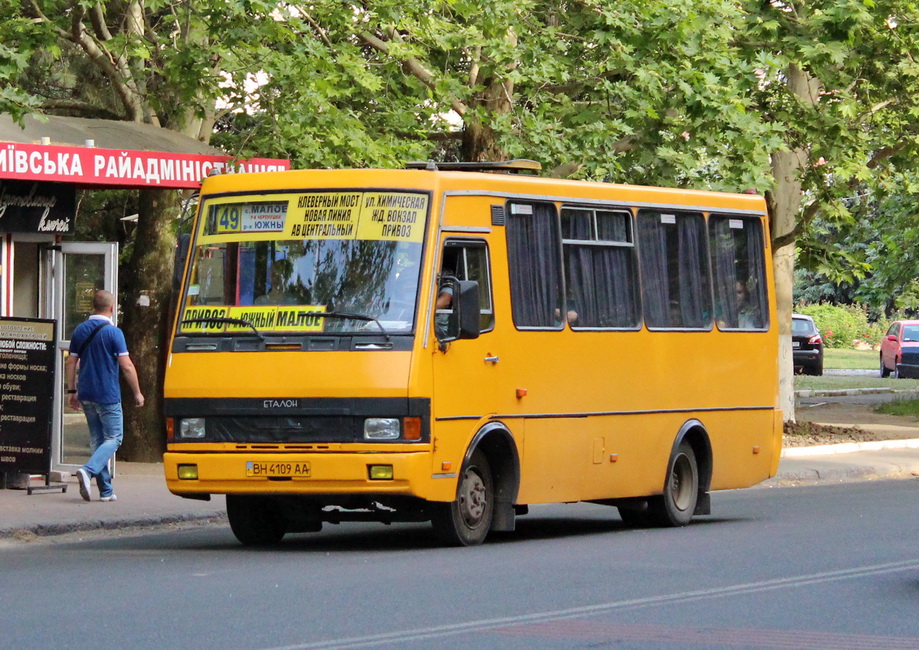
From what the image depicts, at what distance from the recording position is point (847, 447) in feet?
80.4

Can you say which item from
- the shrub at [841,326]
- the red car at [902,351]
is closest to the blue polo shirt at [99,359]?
the red car at [902,351]

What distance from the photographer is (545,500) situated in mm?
13328

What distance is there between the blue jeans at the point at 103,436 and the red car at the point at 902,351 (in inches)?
1452

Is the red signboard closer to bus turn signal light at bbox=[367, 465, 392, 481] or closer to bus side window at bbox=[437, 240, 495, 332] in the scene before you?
bus side window at bbox=[437, 240, 495, 332]

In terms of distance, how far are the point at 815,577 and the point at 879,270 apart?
26.1 metres

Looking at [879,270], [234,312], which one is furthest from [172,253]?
[879,270]

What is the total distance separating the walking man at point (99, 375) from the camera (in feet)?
50.2

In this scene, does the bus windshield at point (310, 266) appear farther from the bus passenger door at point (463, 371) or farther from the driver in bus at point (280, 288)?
the bus passenger door at point (463, 371)

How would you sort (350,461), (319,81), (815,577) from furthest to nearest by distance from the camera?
(319,81) → (350,461) → (815,577)

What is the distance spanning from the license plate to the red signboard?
3.98 metres

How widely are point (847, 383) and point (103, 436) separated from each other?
101 ft

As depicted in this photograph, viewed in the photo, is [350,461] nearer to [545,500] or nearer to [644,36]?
[545,500]

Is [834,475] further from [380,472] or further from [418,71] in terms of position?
[380,472]

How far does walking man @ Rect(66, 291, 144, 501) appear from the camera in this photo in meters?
15.3
